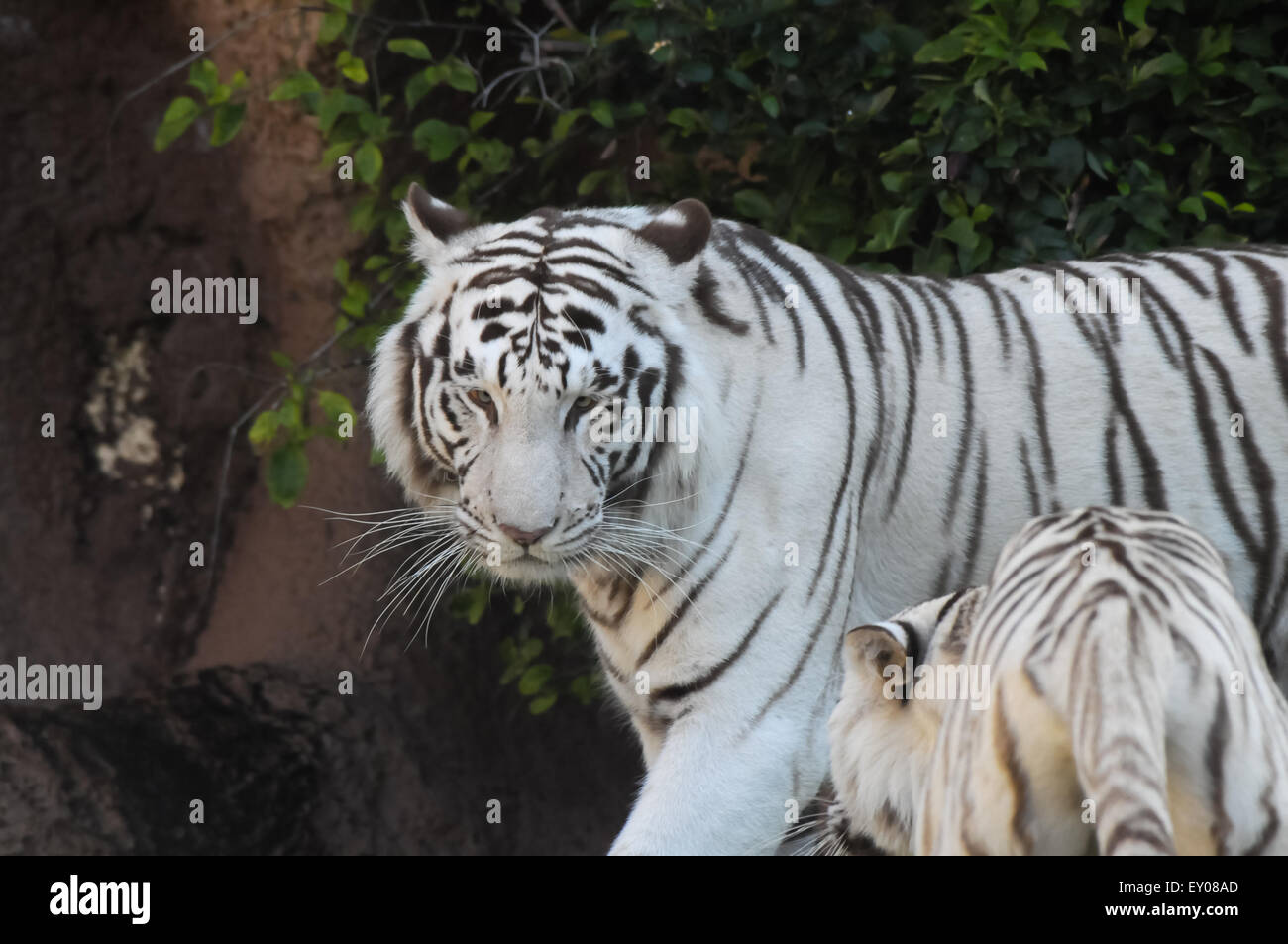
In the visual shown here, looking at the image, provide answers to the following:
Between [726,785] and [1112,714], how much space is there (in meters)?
1.04

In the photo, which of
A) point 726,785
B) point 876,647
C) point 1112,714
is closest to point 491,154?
point 726,785

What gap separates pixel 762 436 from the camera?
8.71 ft

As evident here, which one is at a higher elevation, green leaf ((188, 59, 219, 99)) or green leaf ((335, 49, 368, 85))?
green leaf ((335, 49, 368, 85))

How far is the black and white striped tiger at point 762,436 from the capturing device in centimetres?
248

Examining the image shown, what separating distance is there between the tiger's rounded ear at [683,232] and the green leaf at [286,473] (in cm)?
132

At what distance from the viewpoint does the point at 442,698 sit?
4.38 m

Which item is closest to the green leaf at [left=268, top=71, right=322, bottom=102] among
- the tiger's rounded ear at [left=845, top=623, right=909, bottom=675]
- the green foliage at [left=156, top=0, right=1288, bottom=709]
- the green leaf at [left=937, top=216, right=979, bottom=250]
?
the green foliage at [left=156, top=0, right=1288, bottom=709]

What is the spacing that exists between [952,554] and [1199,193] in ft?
4.13

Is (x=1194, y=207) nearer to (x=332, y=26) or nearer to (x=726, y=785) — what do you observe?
(x=726, y=785)

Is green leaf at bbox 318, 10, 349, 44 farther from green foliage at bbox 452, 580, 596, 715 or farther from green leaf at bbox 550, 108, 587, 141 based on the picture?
green foliage at bbox 452, 580, 596, 715

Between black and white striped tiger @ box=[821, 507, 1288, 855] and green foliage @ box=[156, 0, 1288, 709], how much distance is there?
1.75 m

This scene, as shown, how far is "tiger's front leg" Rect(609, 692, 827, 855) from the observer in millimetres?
2445
